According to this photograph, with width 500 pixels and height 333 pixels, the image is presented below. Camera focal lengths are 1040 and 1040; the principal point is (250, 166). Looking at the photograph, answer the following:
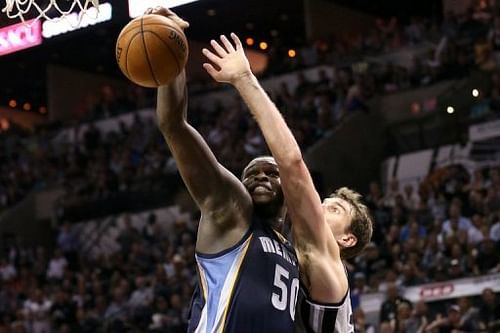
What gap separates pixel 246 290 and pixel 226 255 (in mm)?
148

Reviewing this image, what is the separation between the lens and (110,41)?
19.6 m

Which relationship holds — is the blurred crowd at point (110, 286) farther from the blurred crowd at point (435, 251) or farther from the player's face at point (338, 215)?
the player's face at point (338, 215)

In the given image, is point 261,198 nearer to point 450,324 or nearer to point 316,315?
point 316,315

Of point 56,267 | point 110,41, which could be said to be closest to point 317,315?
point 56,267

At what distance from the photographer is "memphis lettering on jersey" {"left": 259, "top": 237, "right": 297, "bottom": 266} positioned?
12.7ft

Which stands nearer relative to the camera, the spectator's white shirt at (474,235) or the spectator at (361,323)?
the spectator at (361,323)

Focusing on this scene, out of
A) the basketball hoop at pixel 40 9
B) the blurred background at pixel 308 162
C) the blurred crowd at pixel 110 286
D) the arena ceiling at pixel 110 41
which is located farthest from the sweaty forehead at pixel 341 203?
the arena ceiling at pixel 110 41

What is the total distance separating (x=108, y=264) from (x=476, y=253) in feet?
20.8

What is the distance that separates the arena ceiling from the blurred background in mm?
64

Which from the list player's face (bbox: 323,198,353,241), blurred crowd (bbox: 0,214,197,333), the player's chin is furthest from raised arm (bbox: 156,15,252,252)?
blurred crowd (bbox: 0,214,197,333)

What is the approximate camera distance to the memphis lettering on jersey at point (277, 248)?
3871 millimetres

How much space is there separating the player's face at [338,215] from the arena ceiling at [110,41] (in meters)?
8.87

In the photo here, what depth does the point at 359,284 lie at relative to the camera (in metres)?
10.9

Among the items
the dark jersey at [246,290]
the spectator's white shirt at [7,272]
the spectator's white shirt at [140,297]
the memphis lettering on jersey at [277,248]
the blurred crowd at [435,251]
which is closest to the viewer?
the dark jersey at [246,290]
